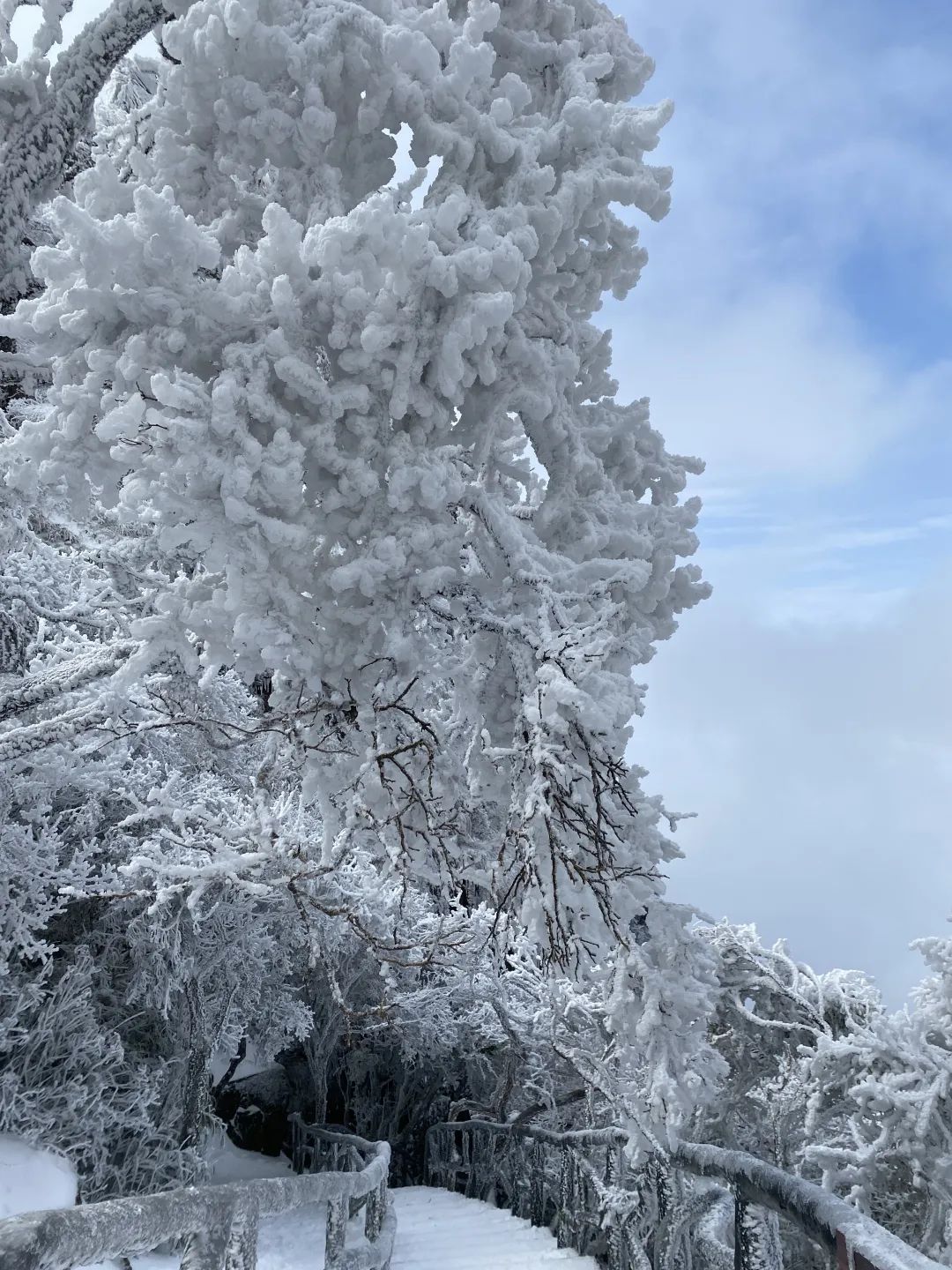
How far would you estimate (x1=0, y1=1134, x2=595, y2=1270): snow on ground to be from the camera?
6391 mm

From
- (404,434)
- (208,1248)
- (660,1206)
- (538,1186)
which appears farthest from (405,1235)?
(404,434)

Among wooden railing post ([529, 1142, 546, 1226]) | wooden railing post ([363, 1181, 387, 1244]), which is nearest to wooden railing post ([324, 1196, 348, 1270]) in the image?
wooden railing post ([363, 1181, 387, 1244])

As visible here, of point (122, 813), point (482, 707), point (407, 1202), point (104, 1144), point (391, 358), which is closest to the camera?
point (391, 358)

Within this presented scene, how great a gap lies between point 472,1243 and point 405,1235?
124 cm

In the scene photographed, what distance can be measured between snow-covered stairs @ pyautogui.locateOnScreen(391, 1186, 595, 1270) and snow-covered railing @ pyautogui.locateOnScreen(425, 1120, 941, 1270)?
20cm

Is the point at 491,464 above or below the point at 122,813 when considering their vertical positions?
above

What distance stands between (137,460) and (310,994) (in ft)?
48.1

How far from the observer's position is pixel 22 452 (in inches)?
131

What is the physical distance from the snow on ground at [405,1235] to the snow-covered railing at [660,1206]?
0.26 meters

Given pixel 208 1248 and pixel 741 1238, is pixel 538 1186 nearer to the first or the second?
pixel 741 1238

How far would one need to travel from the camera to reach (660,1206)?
5004 millimetres

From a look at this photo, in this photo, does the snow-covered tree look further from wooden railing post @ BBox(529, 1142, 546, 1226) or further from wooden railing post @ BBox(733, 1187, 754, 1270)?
wooden railing post @ BBox(529, 1142, 546, 1226)

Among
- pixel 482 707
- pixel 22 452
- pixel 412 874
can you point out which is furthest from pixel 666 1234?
pixel 22 452

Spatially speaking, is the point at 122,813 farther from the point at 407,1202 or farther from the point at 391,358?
the point at 391,358
